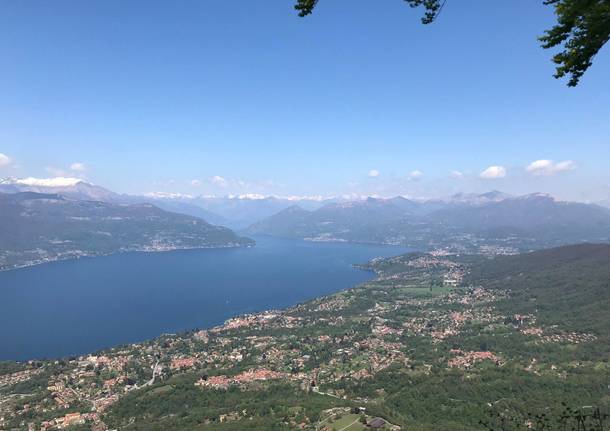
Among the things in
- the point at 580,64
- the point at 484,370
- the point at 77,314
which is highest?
the point at 580,64

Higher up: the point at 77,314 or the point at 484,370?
the point at 484,370

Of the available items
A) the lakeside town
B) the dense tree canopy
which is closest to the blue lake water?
the lakeside town

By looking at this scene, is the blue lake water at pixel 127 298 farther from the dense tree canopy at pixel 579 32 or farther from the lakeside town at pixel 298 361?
the dense tree canopy at pixel 579 32

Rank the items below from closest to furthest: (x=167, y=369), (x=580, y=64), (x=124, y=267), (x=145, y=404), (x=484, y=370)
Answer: (x=580, y=64) < (x=145, y=404) < (x=484, y=370) < (x=167, y=369) < (x=124, y=267)

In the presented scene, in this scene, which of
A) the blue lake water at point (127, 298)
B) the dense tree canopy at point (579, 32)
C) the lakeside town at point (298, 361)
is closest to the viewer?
the dense tree canopy at point (579, 32)

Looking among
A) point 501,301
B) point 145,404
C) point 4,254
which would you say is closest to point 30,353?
point 145,404

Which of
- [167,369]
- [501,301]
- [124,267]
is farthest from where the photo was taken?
[124,267]

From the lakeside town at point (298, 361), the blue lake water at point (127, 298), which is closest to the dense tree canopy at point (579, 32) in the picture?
the lakeside town at point (298, 361)

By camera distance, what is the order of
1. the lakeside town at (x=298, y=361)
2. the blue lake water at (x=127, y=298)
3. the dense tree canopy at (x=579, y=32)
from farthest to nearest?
1. the blue lake water at (x=127, y=298)
2. the lakeside town at (x=298, y=361)
3. the dense tree canopy at (x=579, y=32)

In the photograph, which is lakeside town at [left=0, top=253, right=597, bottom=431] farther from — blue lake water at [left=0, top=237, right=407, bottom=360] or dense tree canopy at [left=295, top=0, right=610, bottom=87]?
dense tree canopy at [left=295, top=0, right=610, bottom=87]

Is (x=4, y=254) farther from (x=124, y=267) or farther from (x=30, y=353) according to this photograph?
(x=30, y=353)
